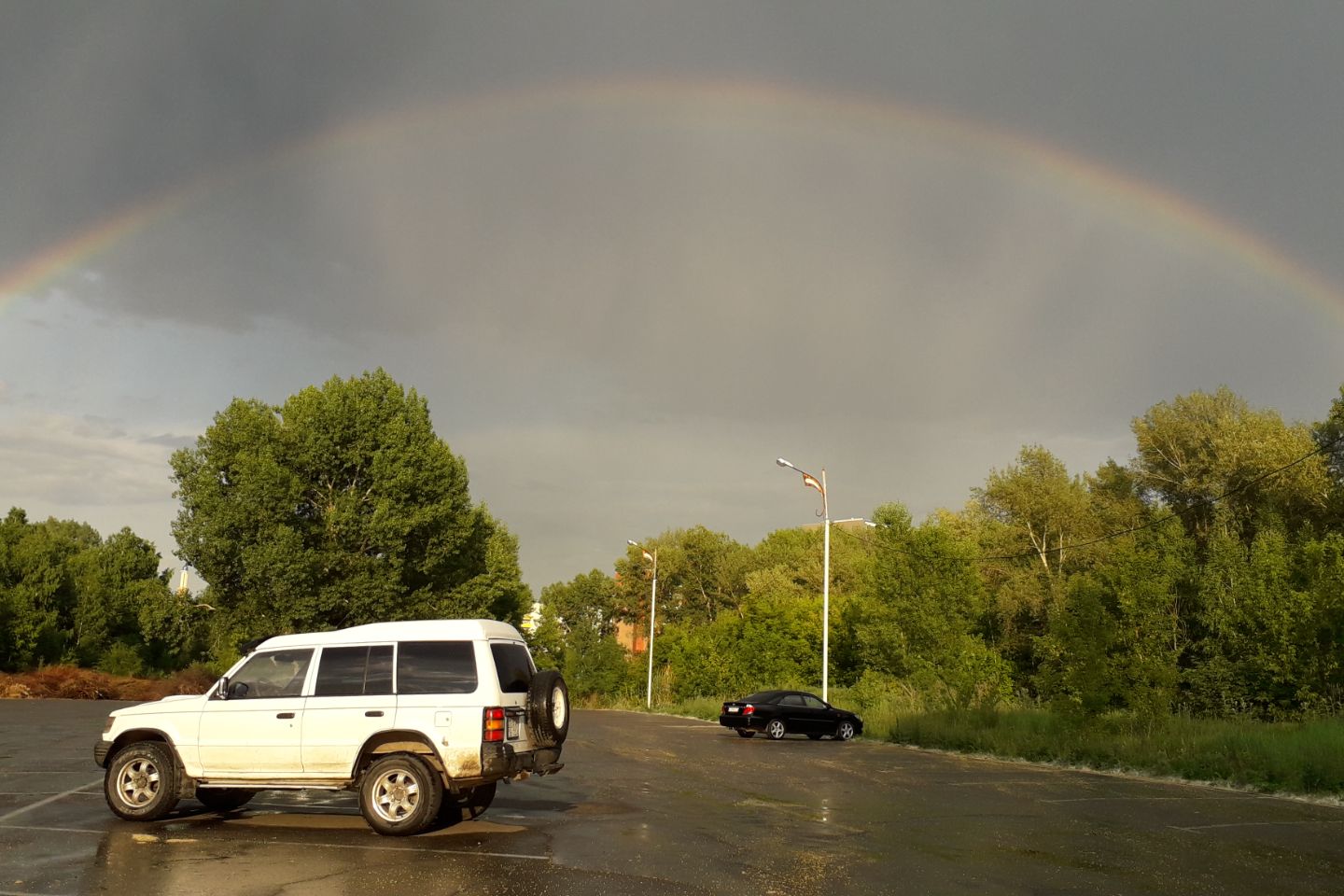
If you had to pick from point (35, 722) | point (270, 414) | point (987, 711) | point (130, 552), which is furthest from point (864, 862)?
point (130, 552)

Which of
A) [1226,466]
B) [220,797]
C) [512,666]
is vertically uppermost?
[1226,466]

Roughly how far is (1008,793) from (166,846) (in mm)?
11720

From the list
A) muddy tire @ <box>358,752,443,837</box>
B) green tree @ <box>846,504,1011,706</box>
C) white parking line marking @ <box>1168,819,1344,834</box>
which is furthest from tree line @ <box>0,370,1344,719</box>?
muddy tire @ <box>358,752,443,837</box>

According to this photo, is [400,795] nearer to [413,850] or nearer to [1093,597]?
[413,850]

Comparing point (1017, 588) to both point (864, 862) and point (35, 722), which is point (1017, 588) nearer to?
point (35, 722)

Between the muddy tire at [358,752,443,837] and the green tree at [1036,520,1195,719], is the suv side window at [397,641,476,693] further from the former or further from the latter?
the green tree at [1036,520,1195,719]

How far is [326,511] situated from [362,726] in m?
41.5

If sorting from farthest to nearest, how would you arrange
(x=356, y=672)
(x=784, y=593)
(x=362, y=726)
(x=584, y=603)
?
(x=584, y=603)
(x=784, y=593)
(x=356, y=672)
(x=362, y=726)

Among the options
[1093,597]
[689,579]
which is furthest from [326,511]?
[689,579]

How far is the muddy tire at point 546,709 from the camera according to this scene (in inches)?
437

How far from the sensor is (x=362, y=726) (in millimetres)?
10594

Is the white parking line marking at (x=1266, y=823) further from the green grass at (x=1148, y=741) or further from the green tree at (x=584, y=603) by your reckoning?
the green tree at (x=584, y=603)

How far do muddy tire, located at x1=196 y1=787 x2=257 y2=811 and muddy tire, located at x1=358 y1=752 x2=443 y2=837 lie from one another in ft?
7.91

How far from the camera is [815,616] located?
5269 centimetres
